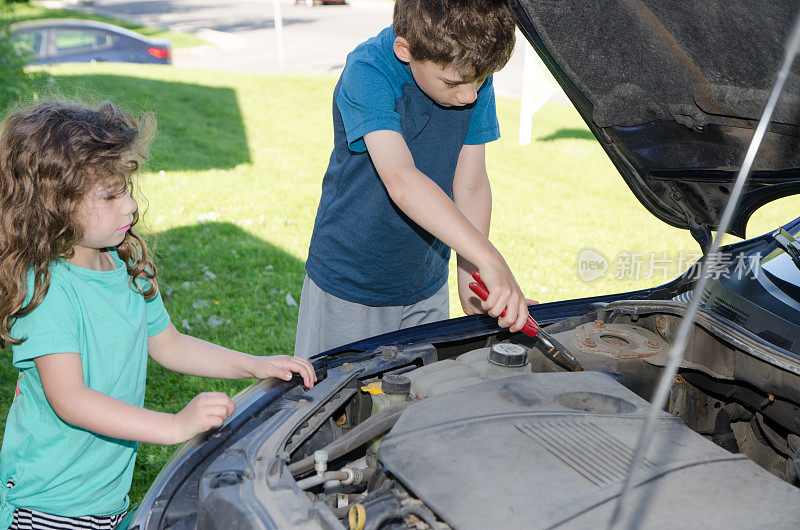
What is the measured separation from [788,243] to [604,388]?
93 centimetres

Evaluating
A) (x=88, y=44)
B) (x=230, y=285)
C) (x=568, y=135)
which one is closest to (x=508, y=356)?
(x=230, y=285)

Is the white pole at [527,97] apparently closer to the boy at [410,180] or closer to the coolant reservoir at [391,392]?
the boy at [410,180]

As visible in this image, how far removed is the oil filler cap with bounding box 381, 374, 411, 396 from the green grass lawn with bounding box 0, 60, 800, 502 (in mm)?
1056

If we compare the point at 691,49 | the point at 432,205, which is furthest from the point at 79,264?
the point at 691,49

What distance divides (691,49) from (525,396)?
1.02 metres

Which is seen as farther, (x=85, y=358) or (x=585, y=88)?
(x=585, y=88)

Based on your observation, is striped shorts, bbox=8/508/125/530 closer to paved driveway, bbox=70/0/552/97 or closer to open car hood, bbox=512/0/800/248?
open car hood, bbox=512/0/800/248

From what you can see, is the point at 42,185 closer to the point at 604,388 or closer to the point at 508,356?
the point at 508,356

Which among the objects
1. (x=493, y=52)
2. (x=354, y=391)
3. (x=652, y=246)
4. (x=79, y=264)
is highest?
(x=493, y=52)

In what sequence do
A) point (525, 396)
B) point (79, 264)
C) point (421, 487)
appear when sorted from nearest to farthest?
1. point (421, 487)
2. point (525, 396)
3. point (79, 264)

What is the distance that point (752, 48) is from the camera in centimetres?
193

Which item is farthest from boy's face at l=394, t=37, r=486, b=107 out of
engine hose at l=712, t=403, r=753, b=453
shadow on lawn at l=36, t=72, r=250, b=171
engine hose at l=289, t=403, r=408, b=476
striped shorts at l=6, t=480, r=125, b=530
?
shadow on lawn at l=36, t=72, r=250, b=171

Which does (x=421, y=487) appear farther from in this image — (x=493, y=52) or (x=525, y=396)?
(x=493, y=52)

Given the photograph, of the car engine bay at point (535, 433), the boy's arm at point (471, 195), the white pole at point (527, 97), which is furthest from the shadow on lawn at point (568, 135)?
the car engine bay at point (535, 433)
